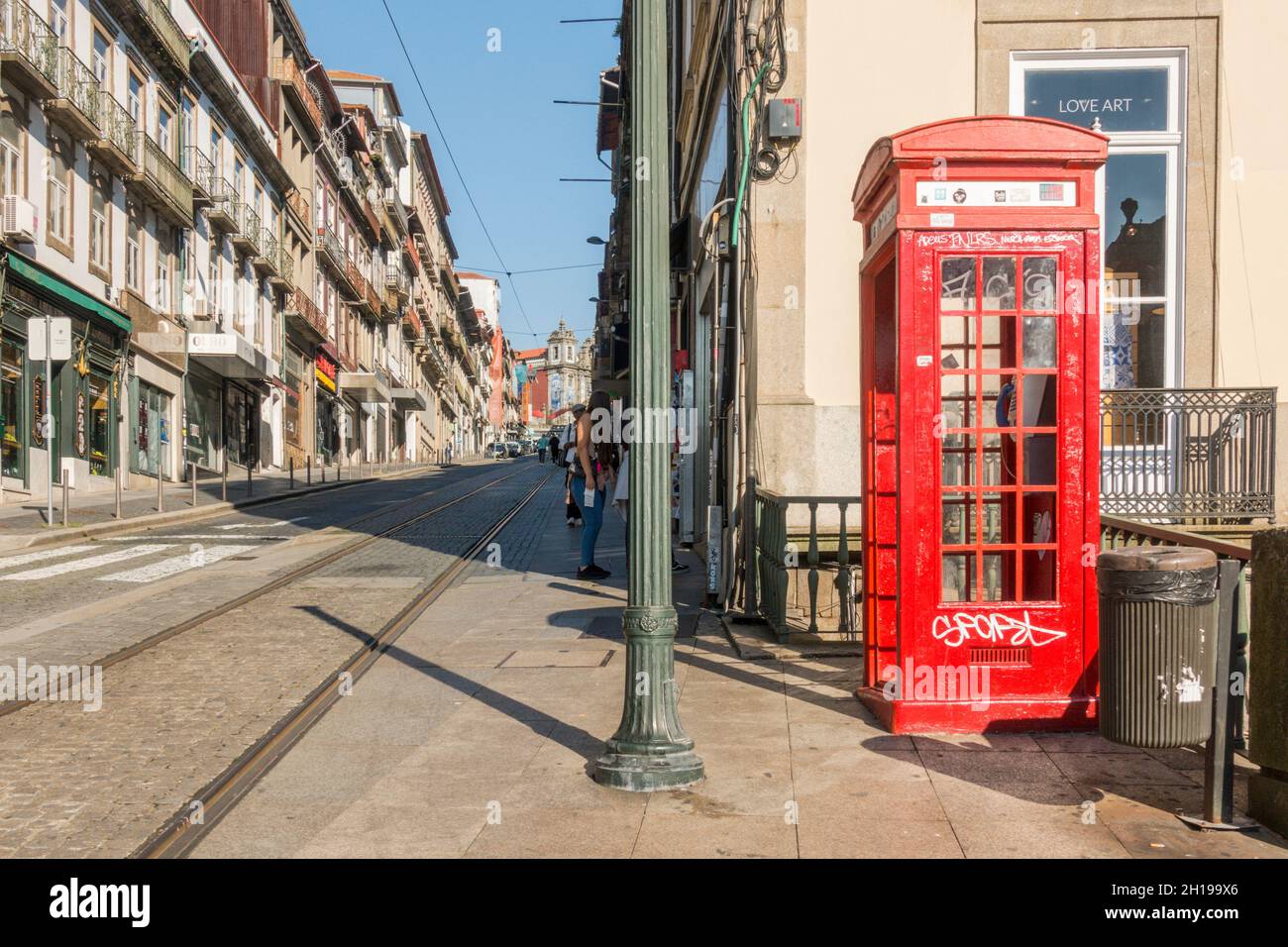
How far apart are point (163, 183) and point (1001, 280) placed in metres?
29.7

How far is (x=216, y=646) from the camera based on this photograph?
28.5ft

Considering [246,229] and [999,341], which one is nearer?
[999,341]

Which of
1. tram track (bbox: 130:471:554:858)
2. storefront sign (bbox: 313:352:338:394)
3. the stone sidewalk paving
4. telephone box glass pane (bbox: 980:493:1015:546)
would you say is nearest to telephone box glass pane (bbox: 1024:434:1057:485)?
telephone box glass pane (bbox: 980:493:1015:546)

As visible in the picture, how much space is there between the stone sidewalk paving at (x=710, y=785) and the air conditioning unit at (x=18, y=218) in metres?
18.2

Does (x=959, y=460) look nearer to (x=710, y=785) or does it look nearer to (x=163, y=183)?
(x=710, y=785)

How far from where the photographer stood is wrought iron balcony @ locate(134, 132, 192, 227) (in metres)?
29.9

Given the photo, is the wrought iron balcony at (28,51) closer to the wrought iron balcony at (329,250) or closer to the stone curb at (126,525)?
the stone curb at (126,525)

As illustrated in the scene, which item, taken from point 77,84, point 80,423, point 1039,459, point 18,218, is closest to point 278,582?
point 1039,459

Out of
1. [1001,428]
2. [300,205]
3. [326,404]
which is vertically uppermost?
[300,205]

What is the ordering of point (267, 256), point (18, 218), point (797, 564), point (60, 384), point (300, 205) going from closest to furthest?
1. point (797, 564)
2. point (18, 218)
3. point (60, 384)
4. point (267, 256)
5. point (300, 205)

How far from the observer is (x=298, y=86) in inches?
1868

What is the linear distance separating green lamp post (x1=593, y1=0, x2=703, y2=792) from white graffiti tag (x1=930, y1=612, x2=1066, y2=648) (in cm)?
152

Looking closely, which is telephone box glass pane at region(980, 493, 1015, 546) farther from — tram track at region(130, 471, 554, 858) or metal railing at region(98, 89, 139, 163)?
metal railing at region(98, 89, 139, 163)

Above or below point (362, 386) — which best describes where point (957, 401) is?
below
